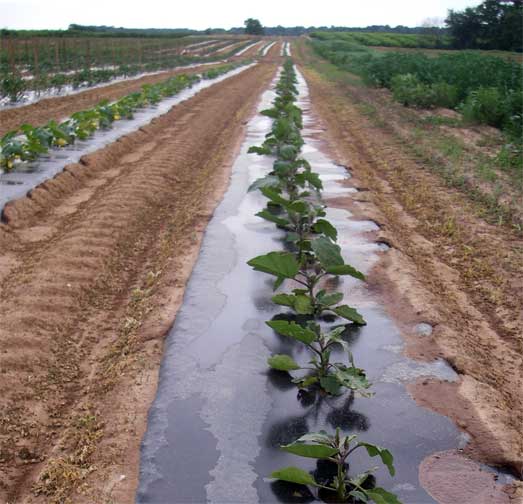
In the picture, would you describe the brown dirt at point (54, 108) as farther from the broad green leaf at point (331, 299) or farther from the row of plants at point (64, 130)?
the broad green leaf at point (331, 299)

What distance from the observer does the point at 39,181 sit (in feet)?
24.8

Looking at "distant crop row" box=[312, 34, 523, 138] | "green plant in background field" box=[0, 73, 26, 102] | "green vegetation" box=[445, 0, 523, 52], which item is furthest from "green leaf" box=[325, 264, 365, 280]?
"green vegetation" box=[445, 0, 523, 52]

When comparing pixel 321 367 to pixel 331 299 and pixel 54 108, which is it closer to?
pixel 331 299

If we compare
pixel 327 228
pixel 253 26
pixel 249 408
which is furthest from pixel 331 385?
pixel 253 26

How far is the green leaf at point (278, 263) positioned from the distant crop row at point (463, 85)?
27.1 feet

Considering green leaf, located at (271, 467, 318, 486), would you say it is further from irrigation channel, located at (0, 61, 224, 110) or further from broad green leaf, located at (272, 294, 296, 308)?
irrigation channel, located at (0, 61, 224, 110)

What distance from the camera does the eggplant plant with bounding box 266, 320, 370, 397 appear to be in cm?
313

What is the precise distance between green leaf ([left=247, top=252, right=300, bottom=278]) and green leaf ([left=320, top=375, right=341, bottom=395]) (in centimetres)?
70

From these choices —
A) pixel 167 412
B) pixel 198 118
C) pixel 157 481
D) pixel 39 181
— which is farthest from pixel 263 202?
pixel 198 118

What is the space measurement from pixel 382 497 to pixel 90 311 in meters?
3.01

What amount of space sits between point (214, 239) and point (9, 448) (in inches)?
119

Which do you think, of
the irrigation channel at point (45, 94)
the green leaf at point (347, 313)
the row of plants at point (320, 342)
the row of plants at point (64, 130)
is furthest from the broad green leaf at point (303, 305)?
the irrigation channel at point (45, 94)

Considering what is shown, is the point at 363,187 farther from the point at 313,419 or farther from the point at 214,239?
the point at 313,419

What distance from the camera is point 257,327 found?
4051 mm
